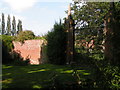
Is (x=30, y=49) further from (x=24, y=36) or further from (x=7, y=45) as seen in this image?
(x=7, y=45)

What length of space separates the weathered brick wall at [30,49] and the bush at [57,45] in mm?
3321

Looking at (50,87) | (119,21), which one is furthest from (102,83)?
(119,21)

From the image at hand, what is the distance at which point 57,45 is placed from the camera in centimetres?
998

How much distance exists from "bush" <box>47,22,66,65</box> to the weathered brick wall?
131 inches

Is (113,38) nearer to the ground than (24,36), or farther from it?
nearer to the ground

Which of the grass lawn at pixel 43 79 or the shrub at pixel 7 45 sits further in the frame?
the shrub at pixel 7 45

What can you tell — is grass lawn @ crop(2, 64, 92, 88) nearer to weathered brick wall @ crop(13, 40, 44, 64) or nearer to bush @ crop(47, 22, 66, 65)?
bush @ crop(47, 22, 66, 65)

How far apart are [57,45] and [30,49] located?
200 inches

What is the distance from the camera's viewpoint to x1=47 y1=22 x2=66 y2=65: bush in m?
9.92

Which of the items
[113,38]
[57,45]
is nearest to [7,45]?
[57,45]

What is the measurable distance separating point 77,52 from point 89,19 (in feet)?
28.6

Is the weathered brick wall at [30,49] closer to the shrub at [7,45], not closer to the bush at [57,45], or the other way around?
the shrub at [7,45]

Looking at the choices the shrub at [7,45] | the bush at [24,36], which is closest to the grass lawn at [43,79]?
the shrub at [7,45]

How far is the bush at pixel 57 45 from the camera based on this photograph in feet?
32.6
